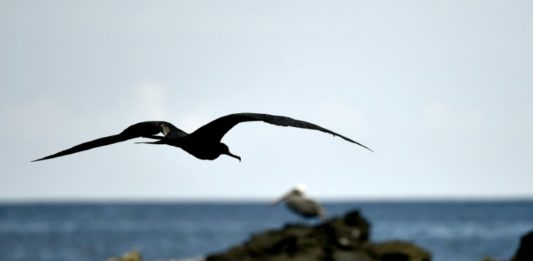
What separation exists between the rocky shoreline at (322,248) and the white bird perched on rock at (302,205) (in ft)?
25.2

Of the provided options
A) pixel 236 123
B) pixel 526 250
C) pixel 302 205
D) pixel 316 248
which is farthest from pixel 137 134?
pixel 302 205

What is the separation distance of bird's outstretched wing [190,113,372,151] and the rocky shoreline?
8.13 m

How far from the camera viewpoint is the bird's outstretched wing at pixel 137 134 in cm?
847

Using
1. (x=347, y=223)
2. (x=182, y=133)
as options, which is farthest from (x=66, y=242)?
(x=182, y=133)

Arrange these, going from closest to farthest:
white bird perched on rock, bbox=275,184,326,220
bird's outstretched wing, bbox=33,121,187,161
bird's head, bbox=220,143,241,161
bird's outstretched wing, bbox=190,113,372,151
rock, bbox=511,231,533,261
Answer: bird's outstretched wing, bbox=190,113,372,151 → bird's outstretched wing, bbox=33,121,187,161 → bird's head, bbox=220,143,241,161 → rock, bbox=511,231,533,261 → white bird perched on rock, bbox=275,184,326,220

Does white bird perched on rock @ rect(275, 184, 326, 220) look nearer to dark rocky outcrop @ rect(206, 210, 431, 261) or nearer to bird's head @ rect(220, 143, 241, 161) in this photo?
dark rocky outcrop @ rect(206, 210, 431, 261)

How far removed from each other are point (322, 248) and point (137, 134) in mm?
8919

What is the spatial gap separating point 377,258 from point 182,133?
8922 millimetres

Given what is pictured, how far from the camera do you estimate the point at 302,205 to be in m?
26.6

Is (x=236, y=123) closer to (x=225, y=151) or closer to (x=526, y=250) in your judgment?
(x=225, y=151)

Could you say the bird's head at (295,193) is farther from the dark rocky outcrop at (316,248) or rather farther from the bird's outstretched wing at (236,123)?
the bird's outstretched wing at (236,123)

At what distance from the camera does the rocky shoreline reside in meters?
17.1

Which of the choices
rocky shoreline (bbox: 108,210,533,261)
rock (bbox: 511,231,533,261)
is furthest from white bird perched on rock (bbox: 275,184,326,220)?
rock (bbox: 511,231,533,261)

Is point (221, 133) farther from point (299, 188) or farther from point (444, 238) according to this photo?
point (444, 238)
